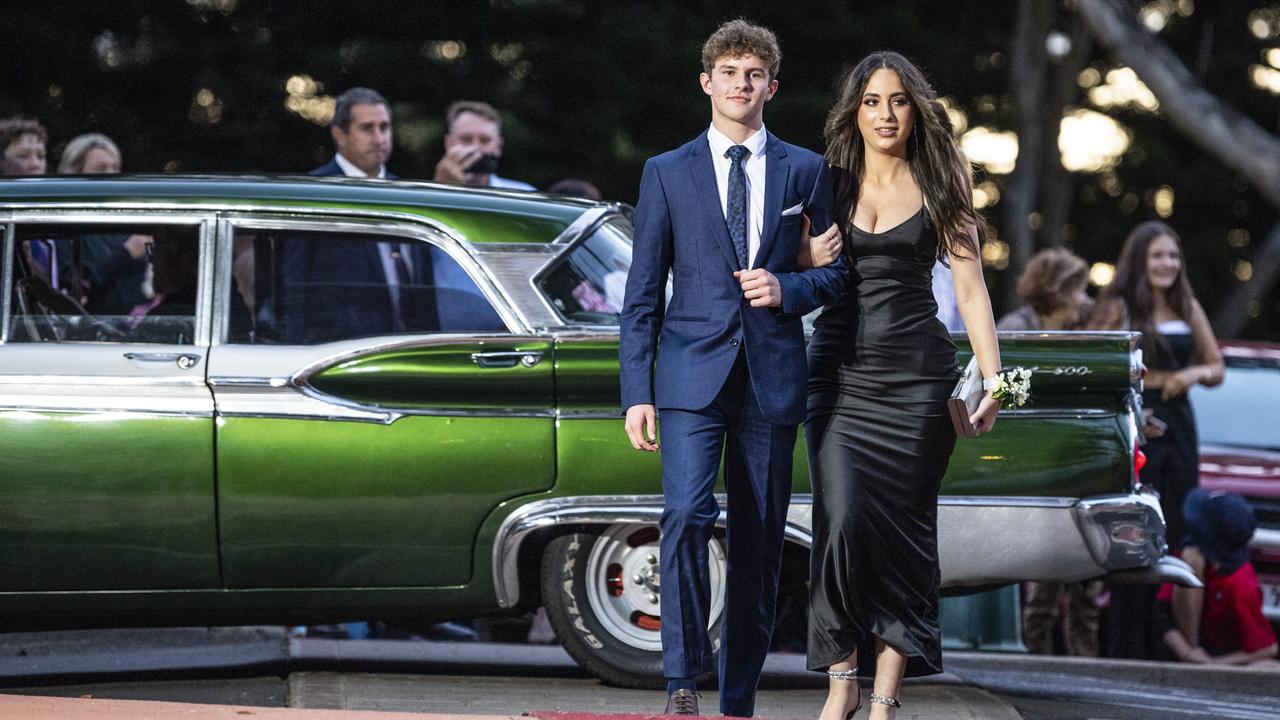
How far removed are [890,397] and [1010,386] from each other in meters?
0.36

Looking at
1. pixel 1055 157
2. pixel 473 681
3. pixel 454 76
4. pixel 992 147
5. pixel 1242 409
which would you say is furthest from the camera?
pixel 992 147

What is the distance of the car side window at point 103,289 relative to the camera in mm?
6535

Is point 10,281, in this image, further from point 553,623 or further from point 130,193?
point 553,623

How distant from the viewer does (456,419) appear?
21.1 ft

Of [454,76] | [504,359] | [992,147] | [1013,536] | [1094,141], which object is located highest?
[454,76]

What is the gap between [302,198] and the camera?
6.65 meters

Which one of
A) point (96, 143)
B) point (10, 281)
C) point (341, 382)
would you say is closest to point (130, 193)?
point (10, 281)

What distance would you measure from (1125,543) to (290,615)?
2.88 m

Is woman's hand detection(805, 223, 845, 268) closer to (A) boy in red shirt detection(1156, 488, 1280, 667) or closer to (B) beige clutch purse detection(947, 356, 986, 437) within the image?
(B) beige clutch purse detection(947, 356, 986, 437)

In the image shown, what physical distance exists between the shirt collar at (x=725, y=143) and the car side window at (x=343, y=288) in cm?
149

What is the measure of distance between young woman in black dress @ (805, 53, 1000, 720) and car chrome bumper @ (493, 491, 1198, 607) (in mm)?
1126

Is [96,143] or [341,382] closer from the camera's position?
[341,382]

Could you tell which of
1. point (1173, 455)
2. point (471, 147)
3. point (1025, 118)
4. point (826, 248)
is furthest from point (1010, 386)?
point (1025, 118)

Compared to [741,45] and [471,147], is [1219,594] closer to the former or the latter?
[471,147]
